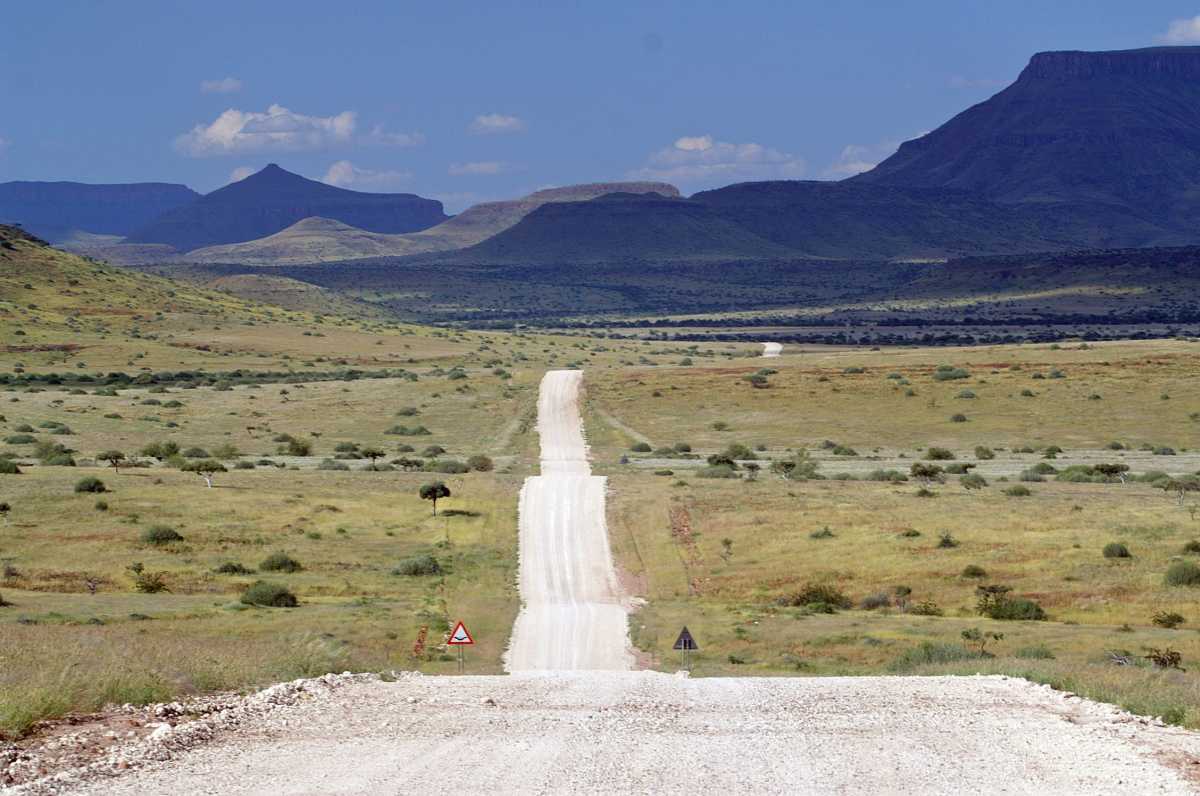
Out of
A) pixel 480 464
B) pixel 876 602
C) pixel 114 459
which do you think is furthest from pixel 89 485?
pixel 876 602

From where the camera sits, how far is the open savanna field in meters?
32.0

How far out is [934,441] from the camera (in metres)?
81.8

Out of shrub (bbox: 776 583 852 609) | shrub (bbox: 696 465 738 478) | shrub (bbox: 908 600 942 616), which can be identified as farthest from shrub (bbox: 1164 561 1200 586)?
shrub (bbox: 696 465 738 478)

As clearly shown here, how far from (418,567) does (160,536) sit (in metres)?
9.03

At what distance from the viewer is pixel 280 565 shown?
44.2 meters

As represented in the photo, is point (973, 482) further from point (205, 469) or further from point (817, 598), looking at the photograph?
point (205, 469)

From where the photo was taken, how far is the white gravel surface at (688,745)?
544 inches

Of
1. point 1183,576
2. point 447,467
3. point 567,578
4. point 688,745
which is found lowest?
point 567,578

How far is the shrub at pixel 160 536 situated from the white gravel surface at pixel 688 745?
2880 cm

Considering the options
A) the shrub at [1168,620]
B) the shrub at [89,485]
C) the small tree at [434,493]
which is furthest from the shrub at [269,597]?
the shrub at [1168,620]

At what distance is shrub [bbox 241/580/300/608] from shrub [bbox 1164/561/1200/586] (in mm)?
24254

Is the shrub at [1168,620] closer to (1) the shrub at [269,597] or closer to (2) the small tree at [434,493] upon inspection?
(1) the shrub at [269,597]

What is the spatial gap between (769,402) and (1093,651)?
6695 centimetres

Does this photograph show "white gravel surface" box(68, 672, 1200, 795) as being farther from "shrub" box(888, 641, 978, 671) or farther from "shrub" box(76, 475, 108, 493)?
"shrub" box(76, 475, 108, 493)
